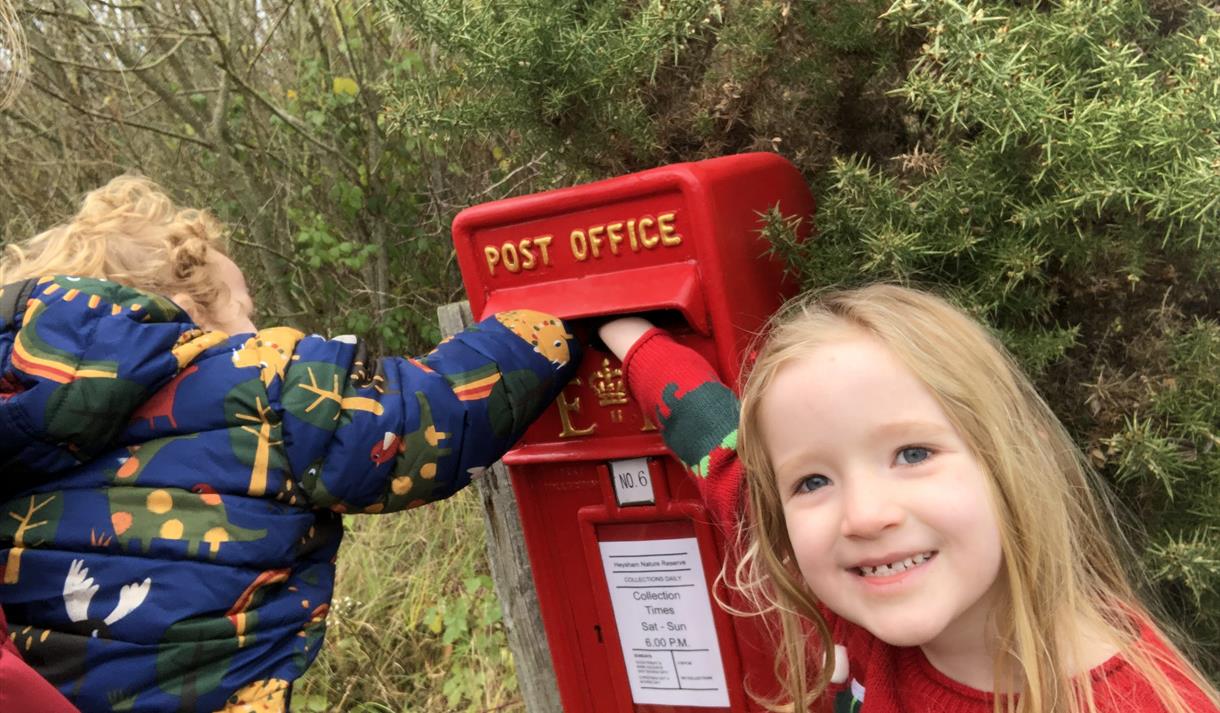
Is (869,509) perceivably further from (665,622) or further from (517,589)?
(517,589)

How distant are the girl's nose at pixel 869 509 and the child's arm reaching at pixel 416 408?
2.29 feet

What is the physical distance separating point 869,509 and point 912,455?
0.10 meters

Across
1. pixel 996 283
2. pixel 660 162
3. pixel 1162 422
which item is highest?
pixel 660 162

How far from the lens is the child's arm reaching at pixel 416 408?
1609mm

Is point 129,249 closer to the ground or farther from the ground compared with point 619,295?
farther from the ground

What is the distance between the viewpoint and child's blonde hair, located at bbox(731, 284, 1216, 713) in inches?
Result: 45.4

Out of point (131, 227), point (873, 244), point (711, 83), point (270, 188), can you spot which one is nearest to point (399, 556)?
point (270, 188)

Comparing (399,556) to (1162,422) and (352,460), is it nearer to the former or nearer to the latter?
(352,460)

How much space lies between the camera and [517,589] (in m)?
2.40

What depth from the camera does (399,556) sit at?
414 centimetres

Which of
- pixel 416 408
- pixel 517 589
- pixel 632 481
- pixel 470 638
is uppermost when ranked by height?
pixel 416 408

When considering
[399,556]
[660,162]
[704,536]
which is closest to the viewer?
[704,536]

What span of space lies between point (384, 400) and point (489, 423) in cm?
19

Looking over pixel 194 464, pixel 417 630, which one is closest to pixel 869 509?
pixel 194 464
